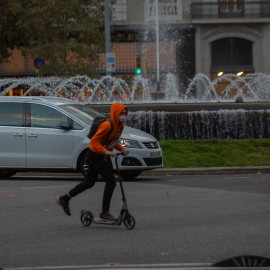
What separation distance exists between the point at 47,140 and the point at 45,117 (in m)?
0.59

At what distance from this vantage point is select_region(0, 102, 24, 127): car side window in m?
10.9

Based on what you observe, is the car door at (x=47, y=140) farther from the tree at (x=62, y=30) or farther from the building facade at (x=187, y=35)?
the building facade at (x=187, y=35)

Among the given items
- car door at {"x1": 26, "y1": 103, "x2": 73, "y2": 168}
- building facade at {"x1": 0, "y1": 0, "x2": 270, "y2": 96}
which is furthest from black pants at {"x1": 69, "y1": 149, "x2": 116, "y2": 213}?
building facade at {"x1": 0, "y1": 0, "x2": 270, "y2": 96}

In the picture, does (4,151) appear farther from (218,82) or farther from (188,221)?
(218,82)

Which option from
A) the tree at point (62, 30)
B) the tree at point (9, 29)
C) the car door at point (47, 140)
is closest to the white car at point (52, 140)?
the car door at point (47, 140)

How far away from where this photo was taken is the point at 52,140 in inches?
411

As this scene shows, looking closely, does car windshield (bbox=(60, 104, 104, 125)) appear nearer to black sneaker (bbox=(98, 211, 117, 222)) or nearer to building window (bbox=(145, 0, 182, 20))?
black sneaker (bbox=(98, 211, 117, 222))

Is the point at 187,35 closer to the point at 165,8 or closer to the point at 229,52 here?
the point at 165,8

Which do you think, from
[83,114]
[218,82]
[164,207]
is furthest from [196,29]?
[164,207]

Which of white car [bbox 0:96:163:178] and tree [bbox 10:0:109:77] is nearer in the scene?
white car [bbox 0:96:163:178]

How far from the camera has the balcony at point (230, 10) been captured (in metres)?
34.4

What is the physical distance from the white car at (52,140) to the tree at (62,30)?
15.1 meters

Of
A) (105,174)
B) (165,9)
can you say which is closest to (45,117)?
(105,174)

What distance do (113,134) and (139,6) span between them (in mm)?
30351
